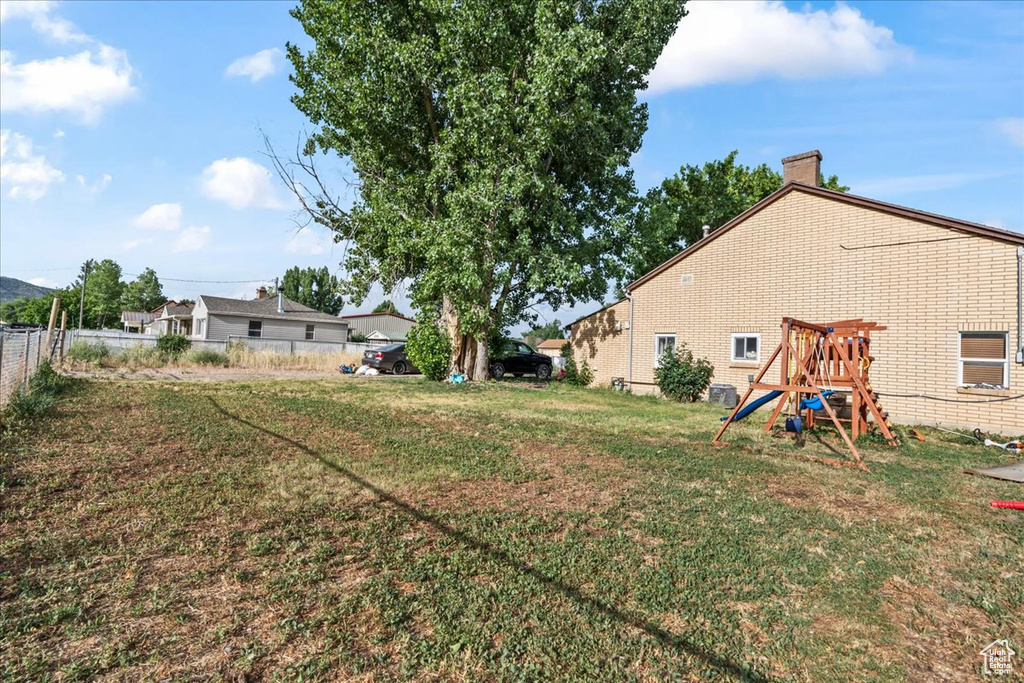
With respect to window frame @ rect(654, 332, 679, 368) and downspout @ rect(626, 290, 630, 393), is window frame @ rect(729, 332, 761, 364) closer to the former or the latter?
window frame @ rect(654, 332, 679, 368)

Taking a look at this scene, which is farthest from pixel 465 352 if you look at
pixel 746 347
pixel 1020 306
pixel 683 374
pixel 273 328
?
pixel 273 328

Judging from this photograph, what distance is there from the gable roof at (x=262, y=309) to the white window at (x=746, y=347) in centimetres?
3318

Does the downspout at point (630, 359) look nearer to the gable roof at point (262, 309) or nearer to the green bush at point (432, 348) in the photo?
A: the green bush at point (432, 348)

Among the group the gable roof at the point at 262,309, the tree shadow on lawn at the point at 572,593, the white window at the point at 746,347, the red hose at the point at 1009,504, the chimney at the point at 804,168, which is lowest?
the tree shadow on lawn at the point at 572,593

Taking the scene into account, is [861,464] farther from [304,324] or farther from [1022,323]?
[304,324]

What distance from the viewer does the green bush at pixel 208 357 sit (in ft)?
72.7

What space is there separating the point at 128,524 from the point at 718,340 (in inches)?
573

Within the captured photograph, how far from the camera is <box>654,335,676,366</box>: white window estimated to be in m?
16.6

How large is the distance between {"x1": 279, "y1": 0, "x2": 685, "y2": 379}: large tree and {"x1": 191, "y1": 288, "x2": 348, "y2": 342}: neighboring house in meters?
21.2

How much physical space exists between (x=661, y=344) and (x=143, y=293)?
7757cm

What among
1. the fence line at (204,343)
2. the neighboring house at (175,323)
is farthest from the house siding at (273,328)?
the neighboring house at (175,323)

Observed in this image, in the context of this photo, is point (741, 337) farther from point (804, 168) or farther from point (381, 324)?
point (381, 324)

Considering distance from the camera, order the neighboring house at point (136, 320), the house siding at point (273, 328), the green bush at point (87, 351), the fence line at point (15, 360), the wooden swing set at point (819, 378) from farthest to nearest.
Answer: the neighboring house at point (136, 320) < the house siding at point (273, 328) < the green bush at point (87, 351) < the wooden swing set at point (819, 378) < the fence line at point (15, 360)

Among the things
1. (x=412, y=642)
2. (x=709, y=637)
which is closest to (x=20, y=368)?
(x=412, y=642)
